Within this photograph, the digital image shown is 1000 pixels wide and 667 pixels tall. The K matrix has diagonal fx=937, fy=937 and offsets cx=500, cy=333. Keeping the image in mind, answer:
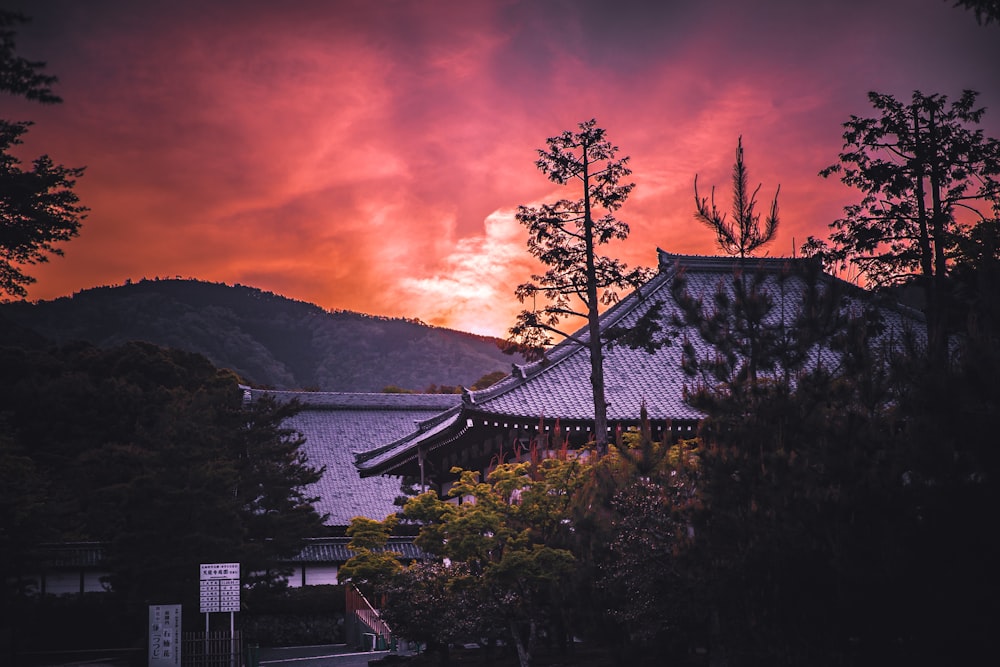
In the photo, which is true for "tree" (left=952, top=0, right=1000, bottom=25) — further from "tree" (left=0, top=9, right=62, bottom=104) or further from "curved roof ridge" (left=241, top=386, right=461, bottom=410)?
"curved roof ridge" (left=241, top=386, right=461, bottom=410)

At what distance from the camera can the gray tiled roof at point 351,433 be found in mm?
46312

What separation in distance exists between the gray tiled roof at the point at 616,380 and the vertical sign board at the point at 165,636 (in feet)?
26.5

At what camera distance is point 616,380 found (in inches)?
1061

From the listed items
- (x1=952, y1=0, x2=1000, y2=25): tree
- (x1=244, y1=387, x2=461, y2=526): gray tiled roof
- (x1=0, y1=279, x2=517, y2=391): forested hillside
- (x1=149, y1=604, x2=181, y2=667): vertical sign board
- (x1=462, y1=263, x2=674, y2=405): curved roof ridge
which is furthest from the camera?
(x1=0, y1=279, x2=517, y2=391): forested hillside

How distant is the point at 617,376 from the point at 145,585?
51.0ft

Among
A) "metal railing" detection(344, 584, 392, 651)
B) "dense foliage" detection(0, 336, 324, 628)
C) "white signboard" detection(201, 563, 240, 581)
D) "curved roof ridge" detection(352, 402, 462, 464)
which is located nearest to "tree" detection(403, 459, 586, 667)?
"white signboard" detection(201, 563, 240, 581)

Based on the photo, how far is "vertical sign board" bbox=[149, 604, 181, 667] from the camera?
21000 millimetres

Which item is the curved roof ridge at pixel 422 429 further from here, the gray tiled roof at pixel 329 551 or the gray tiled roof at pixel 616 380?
the gray tiled roof at pixel 329 551

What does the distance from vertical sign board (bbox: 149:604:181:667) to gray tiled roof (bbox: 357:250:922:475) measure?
808 cm

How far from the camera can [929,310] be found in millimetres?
17328

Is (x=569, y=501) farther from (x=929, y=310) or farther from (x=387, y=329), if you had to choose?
(x=387, y=329)

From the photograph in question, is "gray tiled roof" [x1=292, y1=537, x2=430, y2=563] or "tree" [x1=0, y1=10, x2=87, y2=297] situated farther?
"gray tiled roof" [x1=292, y1=537, x2=430, y2=563]

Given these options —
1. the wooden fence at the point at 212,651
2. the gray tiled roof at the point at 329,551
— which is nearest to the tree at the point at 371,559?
the wooden fence at the point at 212,651

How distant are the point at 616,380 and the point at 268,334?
431 ft
